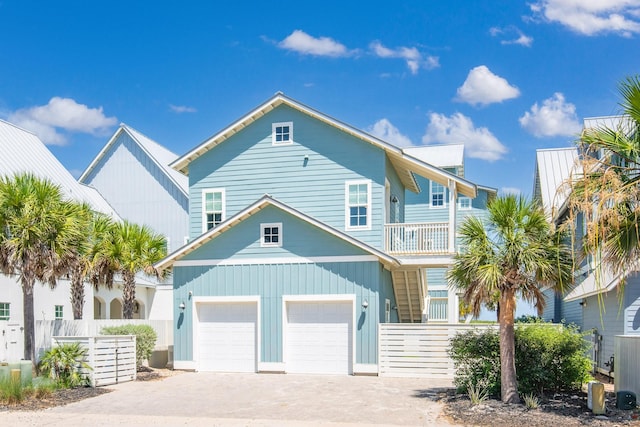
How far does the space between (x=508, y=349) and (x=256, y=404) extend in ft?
18.0

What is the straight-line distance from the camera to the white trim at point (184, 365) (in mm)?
20656

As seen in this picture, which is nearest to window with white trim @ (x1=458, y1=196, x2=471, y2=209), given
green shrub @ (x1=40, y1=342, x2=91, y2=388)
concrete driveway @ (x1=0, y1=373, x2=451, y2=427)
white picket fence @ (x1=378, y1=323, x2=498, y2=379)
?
white picket fence @ (x1=378, y1=323, x2=498, y2=379)

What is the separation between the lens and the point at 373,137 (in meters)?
21.2

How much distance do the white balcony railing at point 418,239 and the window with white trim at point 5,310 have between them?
Result: 12.5 m

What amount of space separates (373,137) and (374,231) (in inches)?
122

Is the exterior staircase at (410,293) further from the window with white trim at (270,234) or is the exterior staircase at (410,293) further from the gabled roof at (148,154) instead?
the gabled roof at (148,154)

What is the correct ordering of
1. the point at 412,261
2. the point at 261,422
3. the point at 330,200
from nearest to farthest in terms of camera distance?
the point at 261,422, the point at 412,261, the point at 330,200

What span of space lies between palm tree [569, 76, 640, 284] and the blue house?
8.80 meters

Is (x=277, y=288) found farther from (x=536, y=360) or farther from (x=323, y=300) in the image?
(x=536, y=360)

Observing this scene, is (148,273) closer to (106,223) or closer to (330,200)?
(106,223)

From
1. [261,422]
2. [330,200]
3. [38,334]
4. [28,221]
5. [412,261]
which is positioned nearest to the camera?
[261,422]

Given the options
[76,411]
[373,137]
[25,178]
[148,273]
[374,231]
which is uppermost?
[373,137]

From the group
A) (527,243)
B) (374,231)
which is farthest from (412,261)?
(527,243)

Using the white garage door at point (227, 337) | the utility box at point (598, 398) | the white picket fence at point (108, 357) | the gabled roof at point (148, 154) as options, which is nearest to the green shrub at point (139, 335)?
the white garage door at point (227, 337)
